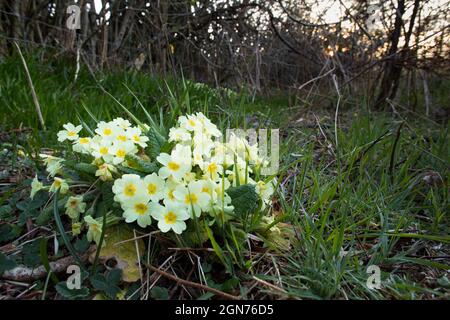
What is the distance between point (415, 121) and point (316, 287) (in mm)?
3093

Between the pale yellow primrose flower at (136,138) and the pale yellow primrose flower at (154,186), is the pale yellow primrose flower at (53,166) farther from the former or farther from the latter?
the pale yellow primrose flower at (154,186)

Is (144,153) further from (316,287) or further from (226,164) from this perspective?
(316,287)

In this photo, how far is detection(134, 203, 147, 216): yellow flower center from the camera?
3.56 ft

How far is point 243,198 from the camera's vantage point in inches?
46.9

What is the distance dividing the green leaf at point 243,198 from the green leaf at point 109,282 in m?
0.40

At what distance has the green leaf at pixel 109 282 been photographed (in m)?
1.05

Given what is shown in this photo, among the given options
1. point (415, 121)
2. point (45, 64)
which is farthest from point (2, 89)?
point (415, 121)

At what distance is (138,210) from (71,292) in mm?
284

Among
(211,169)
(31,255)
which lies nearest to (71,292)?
(31,255)

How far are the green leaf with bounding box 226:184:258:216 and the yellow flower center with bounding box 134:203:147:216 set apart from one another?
0.27 m

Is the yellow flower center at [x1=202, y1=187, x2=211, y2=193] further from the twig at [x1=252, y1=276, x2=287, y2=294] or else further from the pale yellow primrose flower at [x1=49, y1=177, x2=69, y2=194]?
the pale yellow primrose flower at [x1=49, y1=177, x2=69, y2=194]

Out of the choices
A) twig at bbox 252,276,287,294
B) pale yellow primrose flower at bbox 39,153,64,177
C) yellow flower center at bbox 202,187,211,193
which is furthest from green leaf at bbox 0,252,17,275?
twig at bbox 252,276,287,294

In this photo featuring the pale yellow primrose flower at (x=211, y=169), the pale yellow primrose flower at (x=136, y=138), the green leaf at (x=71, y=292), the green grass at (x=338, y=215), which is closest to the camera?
the green leaf at (x=71, y=292)

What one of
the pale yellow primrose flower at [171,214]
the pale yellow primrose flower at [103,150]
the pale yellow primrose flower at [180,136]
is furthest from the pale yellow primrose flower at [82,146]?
the pale yellow primrose flower at [171,214]
